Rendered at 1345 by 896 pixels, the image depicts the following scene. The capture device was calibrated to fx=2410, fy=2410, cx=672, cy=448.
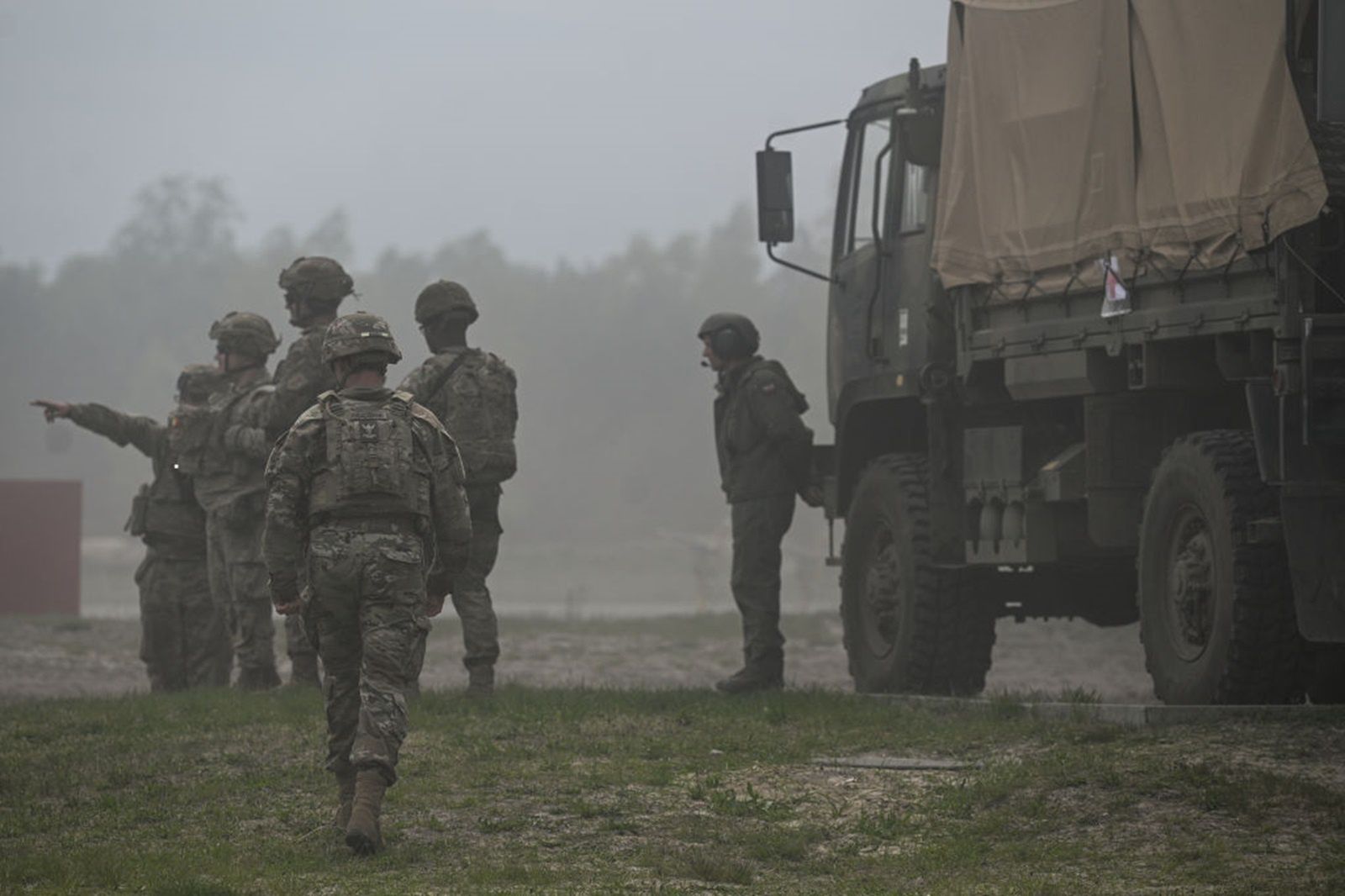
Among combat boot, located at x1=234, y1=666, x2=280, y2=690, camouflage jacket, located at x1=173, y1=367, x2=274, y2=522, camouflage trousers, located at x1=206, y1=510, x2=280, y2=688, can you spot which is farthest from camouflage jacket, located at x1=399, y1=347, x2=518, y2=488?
combat boot, located at x1=234, y1=666, x2=280, y2=690

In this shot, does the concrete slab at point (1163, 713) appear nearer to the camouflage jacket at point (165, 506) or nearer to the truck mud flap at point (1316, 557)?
the truck mud flap at point (1316, 557)

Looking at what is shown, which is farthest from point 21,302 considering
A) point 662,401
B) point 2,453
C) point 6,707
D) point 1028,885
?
A: point 1028,885

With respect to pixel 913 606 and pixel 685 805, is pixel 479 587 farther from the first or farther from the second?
pixel 685 805

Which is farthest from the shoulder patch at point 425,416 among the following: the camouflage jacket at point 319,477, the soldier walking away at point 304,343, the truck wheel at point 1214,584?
the soldier walking away at point 304,343

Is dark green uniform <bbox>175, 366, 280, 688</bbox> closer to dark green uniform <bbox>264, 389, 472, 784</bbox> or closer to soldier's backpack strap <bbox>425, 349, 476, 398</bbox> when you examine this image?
soldier's backpack strap <bbox>425, 349, 476, 398</bbox>

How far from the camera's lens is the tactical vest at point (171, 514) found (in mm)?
15312

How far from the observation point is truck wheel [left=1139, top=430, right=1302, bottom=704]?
10.9 meters

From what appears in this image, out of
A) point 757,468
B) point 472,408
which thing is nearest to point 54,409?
point 472,408

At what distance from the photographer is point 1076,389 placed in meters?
12.4

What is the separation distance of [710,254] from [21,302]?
32.1 meters

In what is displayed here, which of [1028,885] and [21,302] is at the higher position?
[21,302]

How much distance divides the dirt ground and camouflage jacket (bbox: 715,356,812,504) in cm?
308

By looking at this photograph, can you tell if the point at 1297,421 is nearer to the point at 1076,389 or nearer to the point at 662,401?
the point at 1076,389

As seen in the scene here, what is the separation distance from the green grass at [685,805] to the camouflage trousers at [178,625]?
2.96m
